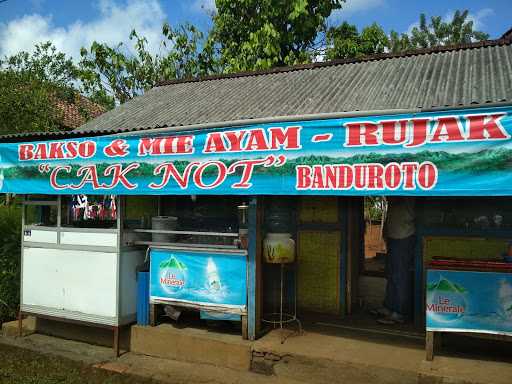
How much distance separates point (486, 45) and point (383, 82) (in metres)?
2.31

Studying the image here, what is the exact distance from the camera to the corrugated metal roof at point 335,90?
591 centimetres

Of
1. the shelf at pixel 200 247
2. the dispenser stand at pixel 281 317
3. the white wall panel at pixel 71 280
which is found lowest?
the dispenser stand at pixel 281 317

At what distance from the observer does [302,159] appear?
463 cm

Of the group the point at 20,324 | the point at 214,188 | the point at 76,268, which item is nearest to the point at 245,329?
the point at 214,188

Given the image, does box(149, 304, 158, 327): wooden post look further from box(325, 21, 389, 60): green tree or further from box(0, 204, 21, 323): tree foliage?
box(325, 21, 389, 60): green tree

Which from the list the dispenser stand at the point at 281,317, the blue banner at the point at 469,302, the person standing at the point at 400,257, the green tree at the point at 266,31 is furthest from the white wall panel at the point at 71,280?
the green tree at the point at 266,31

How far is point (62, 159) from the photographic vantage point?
238 inches

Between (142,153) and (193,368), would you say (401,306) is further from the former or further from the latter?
(142,153)

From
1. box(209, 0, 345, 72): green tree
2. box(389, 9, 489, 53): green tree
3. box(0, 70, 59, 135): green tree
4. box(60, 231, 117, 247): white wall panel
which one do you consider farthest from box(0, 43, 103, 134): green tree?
box(389, 9, 489, 53): green tree

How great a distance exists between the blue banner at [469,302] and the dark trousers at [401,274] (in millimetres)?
1404

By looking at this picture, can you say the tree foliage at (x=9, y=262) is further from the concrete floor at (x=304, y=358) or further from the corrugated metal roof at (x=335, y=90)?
the corrugated metal roof at (x=335, y=90)

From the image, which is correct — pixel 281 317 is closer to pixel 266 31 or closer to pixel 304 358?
pixel 304 358

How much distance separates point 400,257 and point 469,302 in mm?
1559

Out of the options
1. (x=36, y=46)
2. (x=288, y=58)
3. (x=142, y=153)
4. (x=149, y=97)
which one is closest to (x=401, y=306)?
(x=142, y=153)
